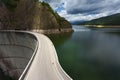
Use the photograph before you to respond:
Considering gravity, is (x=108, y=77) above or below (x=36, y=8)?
below

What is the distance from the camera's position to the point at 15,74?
1513 inches

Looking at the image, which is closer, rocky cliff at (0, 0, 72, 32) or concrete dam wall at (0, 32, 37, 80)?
concrete dam wall at (0, 32, 37, 80)

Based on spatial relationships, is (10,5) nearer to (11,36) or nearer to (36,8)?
(36,8)

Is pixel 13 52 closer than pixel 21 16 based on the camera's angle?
Yes

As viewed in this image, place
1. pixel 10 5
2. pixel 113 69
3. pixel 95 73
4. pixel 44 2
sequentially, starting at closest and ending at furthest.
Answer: pixel 95 73 → pixel 113 69 → pixel 10 5 → pixel 44 2

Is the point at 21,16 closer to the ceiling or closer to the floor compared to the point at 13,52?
closer to the ceiling

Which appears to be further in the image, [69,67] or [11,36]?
[11,36]

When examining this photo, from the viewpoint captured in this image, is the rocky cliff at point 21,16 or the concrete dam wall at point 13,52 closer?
the concrete dam wall at point 13,52

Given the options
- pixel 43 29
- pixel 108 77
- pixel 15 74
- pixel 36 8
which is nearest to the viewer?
pixel 108 77

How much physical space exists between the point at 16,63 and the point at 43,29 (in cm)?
8095

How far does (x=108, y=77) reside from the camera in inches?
1009

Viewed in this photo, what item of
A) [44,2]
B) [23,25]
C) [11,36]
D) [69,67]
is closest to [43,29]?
[23,25]

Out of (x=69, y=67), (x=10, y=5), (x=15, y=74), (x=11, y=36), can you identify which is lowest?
(x=15, y=74)

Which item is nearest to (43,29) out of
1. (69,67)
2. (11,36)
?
(11,36)
